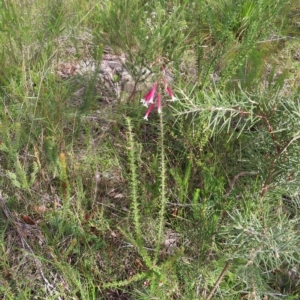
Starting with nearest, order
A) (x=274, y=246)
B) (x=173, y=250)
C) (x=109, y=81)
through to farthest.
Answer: (x=274, y=246) < (x=173, y=250) < (x=109, y=81)

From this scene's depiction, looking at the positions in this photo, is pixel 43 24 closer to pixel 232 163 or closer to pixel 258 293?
pixel 232 163

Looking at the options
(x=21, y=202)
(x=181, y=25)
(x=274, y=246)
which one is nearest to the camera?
(x=274, y=246)

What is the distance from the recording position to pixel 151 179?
196cm

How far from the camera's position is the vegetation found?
4.44 ft

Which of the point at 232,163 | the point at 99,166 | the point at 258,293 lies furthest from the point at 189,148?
the point at 258,293

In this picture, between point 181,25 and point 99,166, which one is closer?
point 99,166

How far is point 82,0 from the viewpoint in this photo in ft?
10.2

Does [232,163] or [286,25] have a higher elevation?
[286,25]

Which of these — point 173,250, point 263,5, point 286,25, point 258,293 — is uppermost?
point 263,5

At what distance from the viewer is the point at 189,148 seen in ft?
6.52

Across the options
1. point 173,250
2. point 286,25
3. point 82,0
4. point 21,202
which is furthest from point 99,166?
point 286,25

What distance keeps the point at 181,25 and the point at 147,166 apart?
1012 mm

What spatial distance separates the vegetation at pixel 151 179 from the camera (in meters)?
1.35

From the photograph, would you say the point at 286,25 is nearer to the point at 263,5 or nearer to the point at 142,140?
the point at 263,5
